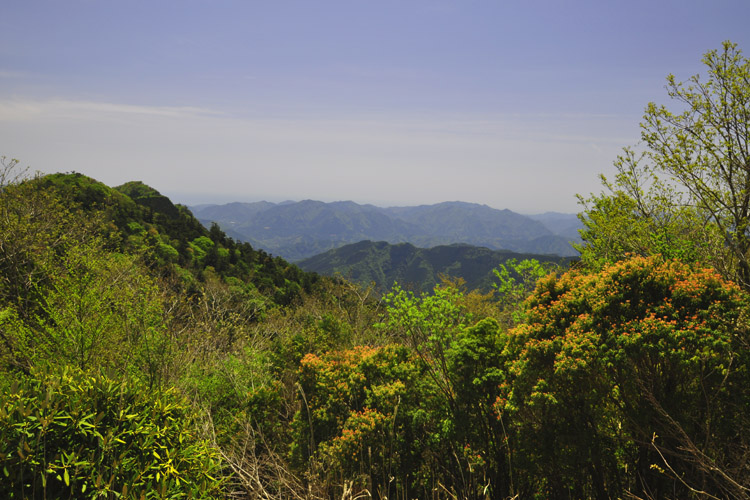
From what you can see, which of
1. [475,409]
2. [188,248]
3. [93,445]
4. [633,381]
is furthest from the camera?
Result: [188,248]

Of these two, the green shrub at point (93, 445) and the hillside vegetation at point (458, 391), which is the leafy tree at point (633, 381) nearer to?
the hillside vegetation at point (458, 391)

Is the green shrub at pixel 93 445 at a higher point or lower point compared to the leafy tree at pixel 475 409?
higher

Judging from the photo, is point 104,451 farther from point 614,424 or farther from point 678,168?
point 678,168

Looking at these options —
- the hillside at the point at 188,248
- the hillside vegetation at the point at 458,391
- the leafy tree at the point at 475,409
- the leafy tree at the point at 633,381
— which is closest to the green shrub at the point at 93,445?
the hillside vegetation at the point at 458,391

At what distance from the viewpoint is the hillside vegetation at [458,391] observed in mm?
4398

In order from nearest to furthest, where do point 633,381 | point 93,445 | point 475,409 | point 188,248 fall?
point 93,445 → point 633,381 → point 475,409 → point 188,248

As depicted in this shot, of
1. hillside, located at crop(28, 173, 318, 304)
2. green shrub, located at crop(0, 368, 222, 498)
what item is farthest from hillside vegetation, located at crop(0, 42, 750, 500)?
hillside, located at crop(28, 173, 318, 304)

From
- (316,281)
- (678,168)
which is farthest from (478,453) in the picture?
(316,281)

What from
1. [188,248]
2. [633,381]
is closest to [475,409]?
[633,381]

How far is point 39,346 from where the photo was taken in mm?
11898

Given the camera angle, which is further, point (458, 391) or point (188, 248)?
point (188, 248)

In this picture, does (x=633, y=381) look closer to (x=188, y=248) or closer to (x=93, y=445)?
(x=93, y=445)

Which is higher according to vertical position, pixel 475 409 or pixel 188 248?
pixel 188 248

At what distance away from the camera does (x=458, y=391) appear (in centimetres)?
926
